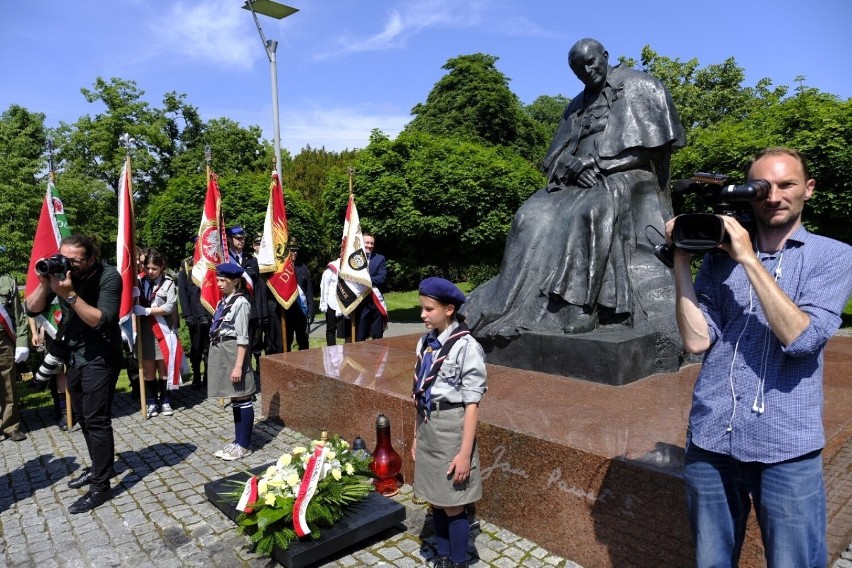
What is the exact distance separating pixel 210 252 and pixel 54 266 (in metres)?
4.12

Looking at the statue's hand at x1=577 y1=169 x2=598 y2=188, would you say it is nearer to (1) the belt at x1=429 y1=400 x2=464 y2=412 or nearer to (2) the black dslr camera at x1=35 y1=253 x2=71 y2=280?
(1) the belt at x1=429 y1=400 x2=464 y2=412

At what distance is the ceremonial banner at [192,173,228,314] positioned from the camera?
25.7 ft

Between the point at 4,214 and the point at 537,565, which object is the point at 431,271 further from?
the point at 537,565

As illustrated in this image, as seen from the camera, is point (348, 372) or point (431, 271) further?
point (431, 271)

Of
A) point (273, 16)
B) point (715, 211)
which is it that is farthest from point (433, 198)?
point (715, 211)

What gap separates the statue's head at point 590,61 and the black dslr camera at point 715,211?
4.22m

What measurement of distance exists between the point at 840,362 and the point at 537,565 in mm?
3524

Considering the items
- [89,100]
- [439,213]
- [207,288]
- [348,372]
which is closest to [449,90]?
[439,213]

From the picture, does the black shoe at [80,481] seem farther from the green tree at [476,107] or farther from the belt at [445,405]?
the green tree at [476,107]

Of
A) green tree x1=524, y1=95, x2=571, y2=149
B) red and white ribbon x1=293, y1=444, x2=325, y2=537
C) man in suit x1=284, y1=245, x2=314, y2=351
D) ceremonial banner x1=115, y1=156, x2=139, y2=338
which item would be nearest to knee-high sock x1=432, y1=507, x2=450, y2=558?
red and white ribbon x1=293, y1=444, x2=325, y2=537

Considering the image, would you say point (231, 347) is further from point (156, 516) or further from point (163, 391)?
point (163, 391)

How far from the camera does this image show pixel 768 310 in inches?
66.6

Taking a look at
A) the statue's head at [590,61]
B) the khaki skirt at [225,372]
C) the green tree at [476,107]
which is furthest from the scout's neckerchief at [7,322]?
the green tree at [476,107]

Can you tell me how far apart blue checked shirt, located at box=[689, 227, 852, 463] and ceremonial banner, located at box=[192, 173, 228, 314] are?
687 cm
